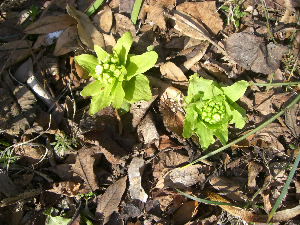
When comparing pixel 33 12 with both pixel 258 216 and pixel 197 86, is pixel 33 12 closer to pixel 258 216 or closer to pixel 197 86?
pixel 197 86

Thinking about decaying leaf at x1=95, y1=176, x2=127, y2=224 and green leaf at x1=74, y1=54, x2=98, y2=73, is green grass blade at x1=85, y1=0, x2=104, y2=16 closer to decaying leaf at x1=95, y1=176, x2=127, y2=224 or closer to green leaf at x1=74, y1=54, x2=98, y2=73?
green leaf at x1=74, y1=54, x2=98, y2=73

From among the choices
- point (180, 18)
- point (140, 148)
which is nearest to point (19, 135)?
point (140, 148)

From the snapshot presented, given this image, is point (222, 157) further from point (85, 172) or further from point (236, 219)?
point (85, 172)

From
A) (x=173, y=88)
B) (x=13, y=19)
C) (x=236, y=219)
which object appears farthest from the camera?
(x=13, y=19)

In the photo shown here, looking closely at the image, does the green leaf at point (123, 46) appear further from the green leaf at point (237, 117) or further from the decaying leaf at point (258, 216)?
the decaying leaf at point (258, 216)

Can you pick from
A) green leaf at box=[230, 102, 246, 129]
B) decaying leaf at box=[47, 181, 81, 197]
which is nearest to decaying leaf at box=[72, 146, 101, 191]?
decaying leaf at box=[47, 181, 81, 197]

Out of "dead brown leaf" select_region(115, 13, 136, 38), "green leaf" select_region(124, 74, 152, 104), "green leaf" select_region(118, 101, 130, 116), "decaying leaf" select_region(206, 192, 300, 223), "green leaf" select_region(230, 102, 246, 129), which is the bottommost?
"decaying leaf" select_region(206, 192, 300, 223)
